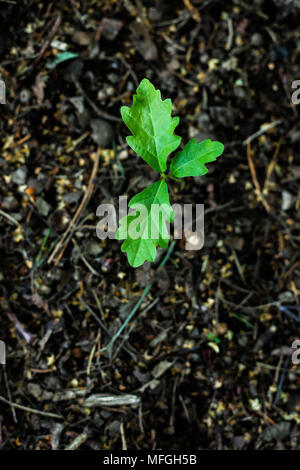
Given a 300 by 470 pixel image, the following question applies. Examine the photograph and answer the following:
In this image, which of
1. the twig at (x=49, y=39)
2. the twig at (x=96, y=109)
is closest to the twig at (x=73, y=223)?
the twig at (x=96, y=109)

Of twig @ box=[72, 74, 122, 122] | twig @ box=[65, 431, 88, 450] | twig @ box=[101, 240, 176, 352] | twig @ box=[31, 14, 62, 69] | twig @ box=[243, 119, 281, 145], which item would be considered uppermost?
twig @ box=[31, 14, 62, 69]

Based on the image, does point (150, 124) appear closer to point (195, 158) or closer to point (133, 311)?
point (195, 158)

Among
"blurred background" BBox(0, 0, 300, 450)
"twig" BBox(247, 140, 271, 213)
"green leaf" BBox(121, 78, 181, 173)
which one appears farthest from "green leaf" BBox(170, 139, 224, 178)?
"twig" BBox(247, 140, 271, 213)

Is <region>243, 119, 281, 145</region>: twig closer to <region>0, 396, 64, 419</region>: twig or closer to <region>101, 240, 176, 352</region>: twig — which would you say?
<region>101, 240, 176, 352</region>: twig

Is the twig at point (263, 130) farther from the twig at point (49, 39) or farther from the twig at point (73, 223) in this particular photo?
the twig at point (49, 39)

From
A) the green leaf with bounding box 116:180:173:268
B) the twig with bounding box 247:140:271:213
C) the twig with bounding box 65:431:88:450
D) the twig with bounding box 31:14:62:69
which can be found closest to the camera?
the green leaf with bounding box 116:180:173:268
